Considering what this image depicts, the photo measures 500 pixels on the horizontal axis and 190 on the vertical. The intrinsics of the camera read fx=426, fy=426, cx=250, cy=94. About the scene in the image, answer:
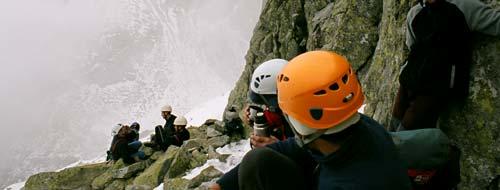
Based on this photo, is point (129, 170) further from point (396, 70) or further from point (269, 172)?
point (269, 172)

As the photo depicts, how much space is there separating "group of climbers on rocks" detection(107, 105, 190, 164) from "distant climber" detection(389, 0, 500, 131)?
13568 mm

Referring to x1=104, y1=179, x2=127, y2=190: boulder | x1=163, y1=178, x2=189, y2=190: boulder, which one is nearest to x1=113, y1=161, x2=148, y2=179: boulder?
x1=104, y1=179, x2=127, y2=190: boulder

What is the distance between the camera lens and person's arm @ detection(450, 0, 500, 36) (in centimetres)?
473

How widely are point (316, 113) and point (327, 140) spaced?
0.72 feet

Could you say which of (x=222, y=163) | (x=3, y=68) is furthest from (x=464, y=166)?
(x=3, y=68)

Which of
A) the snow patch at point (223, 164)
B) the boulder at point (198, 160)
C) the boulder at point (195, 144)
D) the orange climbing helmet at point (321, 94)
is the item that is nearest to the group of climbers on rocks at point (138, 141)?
the boulder at point (195, 144)

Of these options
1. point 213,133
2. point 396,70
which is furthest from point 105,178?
point 396,70

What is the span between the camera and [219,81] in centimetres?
12644

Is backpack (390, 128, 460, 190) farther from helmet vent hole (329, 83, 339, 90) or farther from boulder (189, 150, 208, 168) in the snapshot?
boulder (189, 150, 208, 168)

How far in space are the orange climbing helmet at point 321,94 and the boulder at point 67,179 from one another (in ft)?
52.7

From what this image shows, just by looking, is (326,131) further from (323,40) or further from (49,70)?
(49,70)

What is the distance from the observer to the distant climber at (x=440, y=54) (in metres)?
4.87

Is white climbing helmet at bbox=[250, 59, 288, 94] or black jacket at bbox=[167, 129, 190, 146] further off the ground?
white climbing helmet at bbox=[250, 59, 288, 94]

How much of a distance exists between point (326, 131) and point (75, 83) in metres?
146
